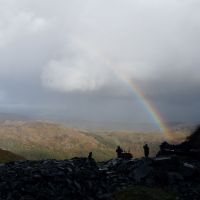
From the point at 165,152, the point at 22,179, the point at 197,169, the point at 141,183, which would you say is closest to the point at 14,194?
the point at 22,179

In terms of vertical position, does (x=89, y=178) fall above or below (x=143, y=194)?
above

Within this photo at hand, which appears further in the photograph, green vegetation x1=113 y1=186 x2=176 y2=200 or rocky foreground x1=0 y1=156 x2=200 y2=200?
green vegetation x1=113 y1=186 x2=176 y2=200

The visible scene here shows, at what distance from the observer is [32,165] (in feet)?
144

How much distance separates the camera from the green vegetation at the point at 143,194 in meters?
36.3

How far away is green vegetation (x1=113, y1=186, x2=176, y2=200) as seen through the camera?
119 ft

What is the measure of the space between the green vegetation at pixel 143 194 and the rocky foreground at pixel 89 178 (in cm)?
102

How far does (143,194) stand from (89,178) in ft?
21.0

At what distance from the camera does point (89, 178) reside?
131 feet

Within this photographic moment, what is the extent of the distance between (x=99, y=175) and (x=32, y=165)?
8193 millimetres

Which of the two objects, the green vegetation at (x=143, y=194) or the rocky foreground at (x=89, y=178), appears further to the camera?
the green vegetation at (x=143, y=194)

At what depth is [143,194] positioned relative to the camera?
36.8 meters

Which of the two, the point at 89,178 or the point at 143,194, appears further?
the point at 89,178

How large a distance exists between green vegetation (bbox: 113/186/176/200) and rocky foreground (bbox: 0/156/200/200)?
3.35ft

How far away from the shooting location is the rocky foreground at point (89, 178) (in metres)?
36.0
